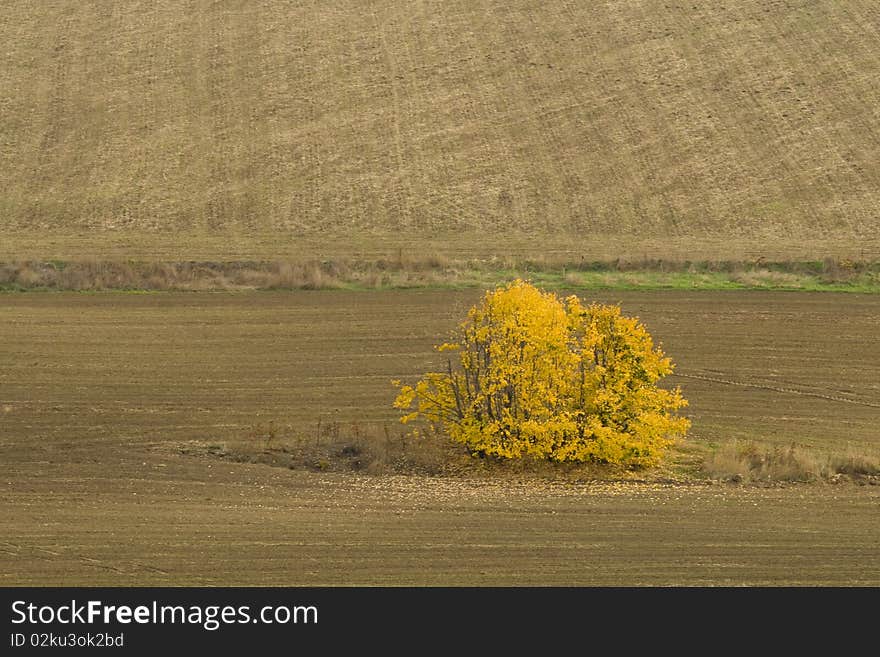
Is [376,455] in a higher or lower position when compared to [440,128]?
lower

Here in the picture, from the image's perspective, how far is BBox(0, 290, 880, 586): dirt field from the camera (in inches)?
819

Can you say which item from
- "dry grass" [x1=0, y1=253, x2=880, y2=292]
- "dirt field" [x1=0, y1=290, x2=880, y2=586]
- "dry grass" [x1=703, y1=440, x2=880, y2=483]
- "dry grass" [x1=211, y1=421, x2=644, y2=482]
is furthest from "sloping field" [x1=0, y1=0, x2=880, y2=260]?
"dry grass" [x1=703, y1=440, x2=880, y2=483]

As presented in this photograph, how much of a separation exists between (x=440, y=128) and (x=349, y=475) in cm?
3446

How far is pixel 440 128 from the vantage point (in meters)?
58.7

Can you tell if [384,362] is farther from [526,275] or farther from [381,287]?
[526,275]

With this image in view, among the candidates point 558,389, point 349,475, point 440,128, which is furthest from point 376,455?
point 440,128

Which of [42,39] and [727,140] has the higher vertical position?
[42,39]

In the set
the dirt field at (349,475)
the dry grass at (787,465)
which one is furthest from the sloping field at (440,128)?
the dry grass at (787,465)

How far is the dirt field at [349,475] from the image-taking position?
68.3ft

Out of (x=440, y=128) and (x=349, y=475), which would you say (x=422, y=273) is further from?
(x=440, y=128)
